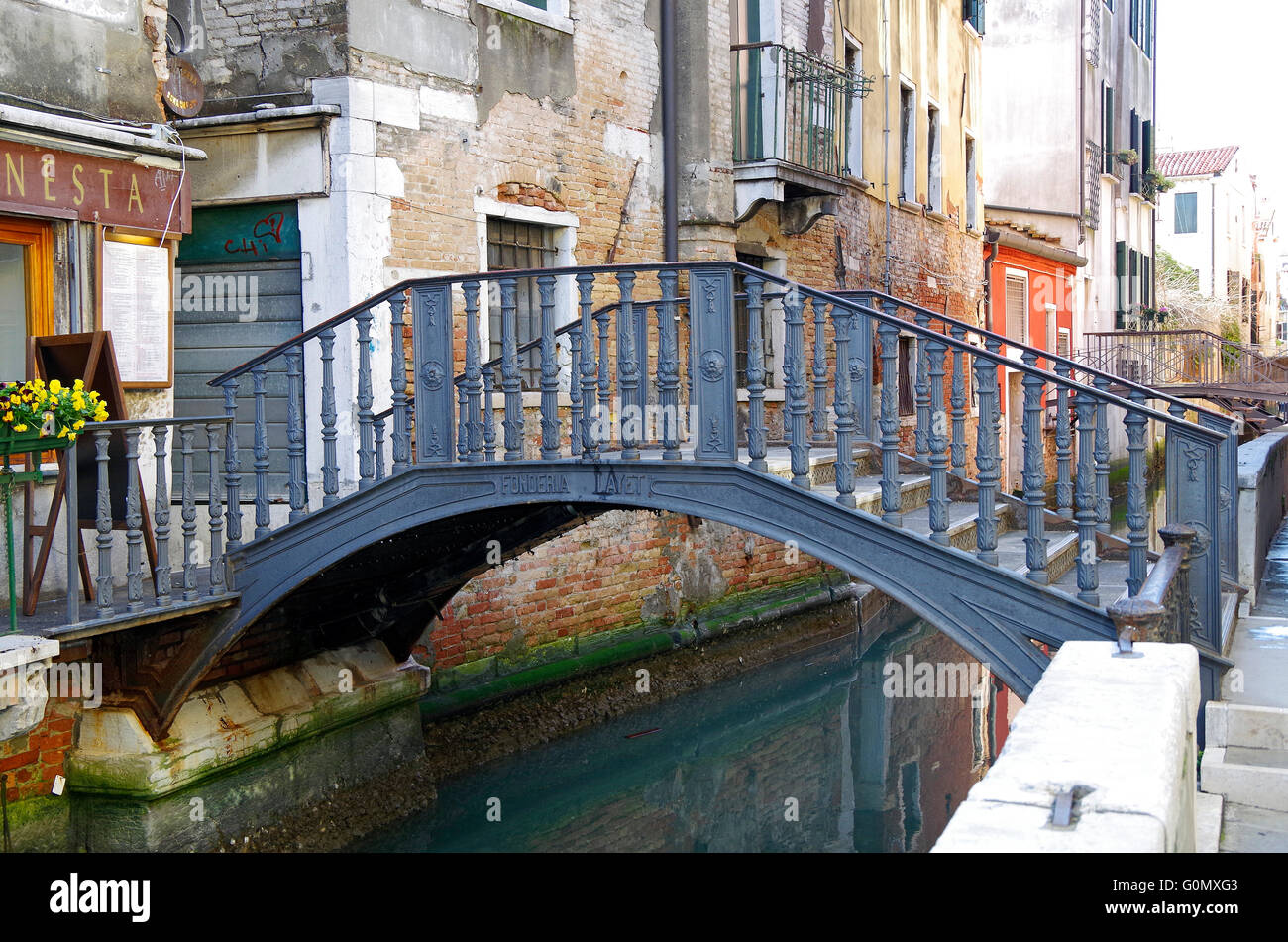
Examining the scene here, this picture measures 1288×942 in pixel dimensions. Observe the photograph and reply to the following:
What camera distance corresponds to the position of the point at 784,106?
11.9 m

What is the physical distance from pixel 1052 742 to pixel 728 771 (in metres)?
6.66

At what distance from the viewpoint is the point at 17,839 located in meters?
6.24

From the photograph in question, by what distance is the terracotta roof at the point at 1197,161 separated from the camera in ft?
144

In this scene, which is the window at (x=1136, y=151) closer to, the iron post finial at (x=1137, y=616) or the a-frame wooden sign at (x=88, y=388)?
the a-frame wooden sign at (x=88, y=388)

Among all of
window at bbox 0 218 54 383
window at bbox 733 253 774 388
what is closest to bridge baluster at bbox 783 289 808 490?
window at bbox 0 218 54 383

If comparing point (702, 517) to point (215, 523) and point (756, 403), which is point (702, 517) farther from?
point (215, 523)

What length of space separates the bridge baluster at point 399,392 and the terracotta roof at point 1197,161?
141ft

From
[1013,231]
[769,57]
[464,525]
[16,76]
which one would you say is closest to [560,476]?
[464,525]

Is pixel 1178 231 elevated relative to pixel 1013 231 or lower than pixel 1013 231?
elevated

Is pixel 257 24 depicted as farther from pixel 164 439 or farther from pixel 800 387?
pixel 800 387

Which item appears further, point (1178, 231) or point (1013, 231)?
point (1178, 231)

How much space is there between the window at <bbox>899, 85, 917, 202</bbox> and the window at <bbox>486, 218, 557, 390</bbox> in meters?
8.17

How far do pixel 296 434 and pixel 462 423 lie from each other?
2.90 feet

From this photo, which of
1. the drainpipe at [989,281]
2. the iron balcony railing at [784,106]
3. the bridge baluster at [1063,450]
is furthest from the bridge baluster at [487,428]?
the drainpipe at [989,281]
